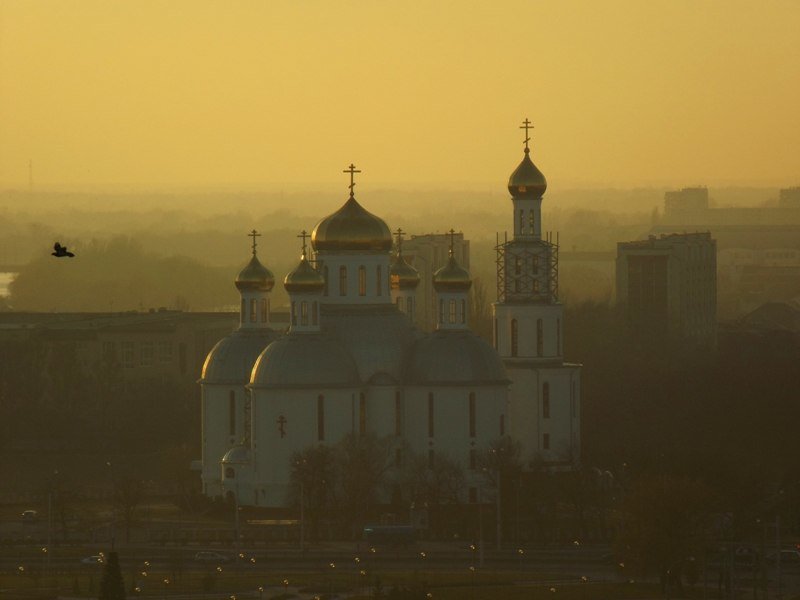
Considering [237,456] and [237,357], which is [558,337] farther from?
[237,456]

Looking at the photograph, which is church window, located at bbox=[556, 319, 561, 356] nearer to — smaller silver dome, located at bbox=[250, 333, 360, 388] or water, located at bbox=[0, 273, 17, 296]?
smaller silver dome, located at bbox=[250, 333, 360, 388]

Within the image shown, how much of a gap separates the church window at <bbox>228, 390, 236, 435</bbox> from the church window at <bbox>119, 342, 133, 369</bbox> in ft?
94.0

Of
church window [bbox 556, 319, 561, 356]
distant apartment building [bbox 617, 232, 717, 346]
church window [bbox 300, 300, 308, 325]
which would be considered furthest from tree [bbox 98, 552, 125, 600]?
distant apartment building [bbox 617, 232, 717, 346]

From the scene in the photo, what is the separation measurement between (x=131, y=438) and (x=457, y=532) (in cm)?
2082

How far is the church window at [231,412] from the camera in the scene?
7262cm

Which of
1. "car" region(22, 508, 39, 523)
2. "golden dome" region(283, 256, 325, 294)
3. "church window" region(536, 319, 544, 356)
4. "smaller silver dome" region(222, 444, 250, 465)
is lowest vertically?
"car" region(22, 508, 39, 523)

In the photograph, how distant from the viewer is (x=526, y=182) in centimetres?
7444

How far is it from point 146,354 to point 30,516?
117 feet

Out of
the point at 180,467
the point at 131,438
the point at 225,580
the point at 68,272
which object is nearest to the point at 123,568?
the point at 225,580

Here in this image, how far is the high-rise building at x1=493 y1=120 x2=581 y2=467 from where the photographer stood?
73.3 m

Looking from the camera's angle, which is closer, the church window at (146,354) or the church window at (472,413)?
the church window at (472,413)

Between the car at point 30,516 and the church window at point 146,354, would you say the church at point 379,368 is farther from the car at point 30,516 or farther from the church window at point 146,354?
the church window at point 146,354

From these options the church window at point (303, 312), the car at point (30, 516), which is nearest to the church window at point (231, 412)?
the church window at point (303, 312)

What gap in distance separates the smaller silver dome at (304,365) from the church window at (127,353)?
104 ft
